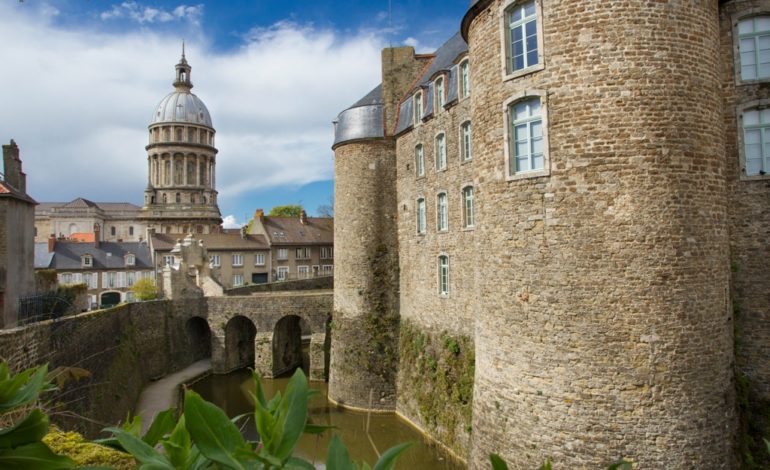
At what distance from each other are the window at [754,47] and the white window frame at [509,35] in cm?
342

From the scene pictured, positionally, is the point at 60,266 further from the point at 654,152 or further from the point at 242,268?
the point at 654,152

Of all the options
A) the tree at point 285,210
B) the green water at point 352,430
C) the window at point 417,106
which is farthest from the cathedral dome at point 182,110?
the window at point 417,106

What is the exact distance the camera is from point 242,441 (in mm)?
1369

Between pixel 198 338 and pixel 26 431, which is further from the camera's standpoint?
pixel 198 338

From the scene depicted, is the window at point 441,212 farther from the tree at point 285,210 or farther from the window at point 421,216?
the tree at point 285,210

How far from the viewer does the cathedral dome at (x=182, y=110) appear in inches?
2023

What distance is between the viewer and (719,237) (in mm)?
7152

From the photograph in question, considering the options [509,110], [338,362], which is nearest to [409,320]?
[338,362]

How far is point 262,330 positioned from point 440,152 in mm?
12268

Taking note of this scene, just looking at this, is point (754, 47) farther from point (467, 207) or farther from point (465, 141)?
point (467, 207)

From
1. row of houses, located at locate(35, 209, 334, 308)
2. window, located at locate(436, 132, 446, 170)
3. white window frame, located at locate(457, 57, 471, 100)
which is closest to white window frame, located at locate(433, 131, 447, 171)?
window, located at locate(436, 132, 446, 170)

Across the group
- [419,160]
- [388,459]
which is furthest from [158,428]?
[419,160]

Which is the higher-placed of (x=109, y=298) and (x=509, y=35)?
(x=509, y=35)

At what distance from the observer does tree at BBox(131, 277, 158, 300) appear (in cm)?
3071
